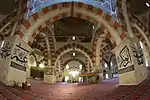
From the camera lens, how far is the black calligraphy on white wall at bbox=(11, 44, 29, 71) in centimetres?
625

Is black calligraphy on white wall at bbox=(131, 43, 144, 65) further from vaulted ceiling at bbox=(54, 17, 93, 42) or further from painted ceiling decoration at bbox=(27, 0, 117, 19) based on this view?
vaulted ceiling at bbox=(54, 17, 93, 42)

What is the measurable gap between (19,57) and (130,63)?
3.53 m

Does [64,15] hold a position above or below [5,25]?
below

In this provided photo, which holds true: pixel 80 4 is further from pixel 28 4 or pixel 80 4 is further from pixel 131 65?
pixel 131 65

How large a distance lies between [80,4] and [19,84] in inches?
141

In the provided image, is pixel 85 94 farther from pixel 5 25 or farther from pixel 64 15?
pixel 5 25

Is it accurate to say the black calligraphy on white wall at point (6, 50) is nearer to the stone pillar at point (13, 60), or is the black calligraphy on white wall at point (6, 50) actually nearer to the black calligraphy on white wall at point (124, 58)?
the stone pillar at point (13, 60)

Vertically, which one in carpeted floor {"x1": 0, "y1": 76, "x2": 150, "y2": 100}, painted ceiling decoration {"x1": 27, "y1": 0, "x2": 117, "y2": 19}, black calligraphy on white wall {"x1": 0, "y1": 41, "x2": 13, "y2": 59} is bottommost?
carpeted floor {"x1": 0, "y1": 76, "x2": 150, "y2": 100}

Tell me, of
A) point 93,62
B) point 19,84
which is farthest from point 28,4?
point 93,62

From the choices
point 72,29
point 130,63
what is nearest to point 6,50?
point 130,63

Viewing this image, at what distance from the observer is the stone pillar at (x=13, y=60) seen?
593cm

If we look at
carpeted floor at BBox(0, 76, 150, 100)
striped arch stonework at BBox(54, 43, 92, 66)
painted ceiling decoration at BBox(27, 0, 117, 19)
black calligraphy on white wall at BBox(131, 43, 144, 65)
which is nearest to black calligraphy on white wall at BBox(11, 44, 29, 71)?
carpeted floor at BBox(0, 76, 150, 100)

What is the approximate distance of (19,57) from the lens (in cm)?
642

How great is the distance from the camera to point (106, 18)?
719cm
